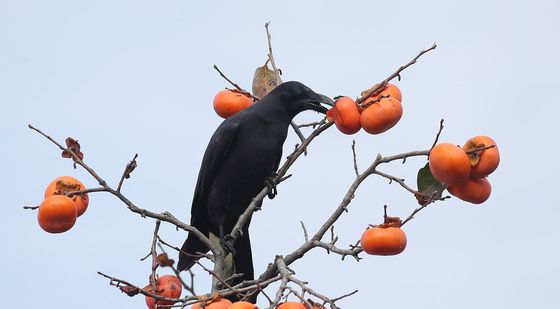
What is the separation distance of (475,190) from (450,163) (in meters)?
0.26

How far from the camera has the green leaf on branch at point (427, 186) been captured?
4.32 m

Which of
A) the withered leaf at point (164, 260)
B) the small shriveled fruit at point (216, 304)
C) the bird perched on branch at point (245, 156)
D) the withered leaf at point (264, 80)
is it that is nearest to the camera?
the small shriveled fruit at point (216, 304)

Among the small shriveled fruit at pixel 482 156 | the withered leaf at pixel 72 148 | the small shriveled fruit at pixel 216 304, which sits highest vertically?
the withered leaf at pixel 72 148

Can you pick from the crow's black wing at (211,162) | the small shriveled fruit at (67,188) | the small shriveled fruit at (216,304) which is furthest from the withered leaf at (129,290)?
the crow's black wing at (211,162)

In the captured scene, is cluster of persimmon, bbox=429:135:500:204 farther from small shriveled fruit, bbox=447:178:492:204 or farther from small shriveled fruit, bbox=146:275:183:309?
small shriveled fruit, bbox=146:275:183:309

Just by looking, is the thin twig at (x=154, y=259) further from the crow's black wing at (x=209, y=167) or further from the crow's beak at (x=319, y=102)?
the crow's beak at (x=319, y=102)

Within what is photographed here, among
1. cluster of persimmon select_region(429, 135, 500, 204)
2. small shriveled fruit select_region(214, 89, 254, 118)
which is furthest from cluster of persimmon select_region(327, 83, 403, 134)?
small shriveled fruit select_region(214, 89, 254, 118)

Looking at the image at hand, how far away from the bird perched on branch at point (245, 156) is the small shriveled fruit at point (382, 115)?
166 centimetres

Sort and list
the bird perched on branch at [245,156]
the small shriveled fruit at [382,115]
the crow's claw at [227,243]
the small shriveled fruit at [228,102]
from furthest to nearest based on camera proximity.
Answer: the bird perched on branch at [245,156], the crow's claw at [227,243], the small shriveled fruit at [228,102], the small shriveled fruit at [382,115]

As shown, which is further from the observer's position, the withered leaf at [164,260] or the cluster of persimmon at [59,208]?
the withered leaf at [164,260]

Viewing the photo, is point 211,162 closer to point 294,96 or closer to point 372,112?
point 294,96

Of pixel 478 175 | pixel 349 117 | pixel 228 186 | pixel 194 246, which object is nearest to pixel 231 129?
pixel 228 186

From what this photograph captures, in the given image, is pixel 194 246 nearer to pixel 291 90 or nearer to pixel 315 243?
pixel 291 90

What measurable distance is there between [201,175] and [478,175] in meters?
2.87
